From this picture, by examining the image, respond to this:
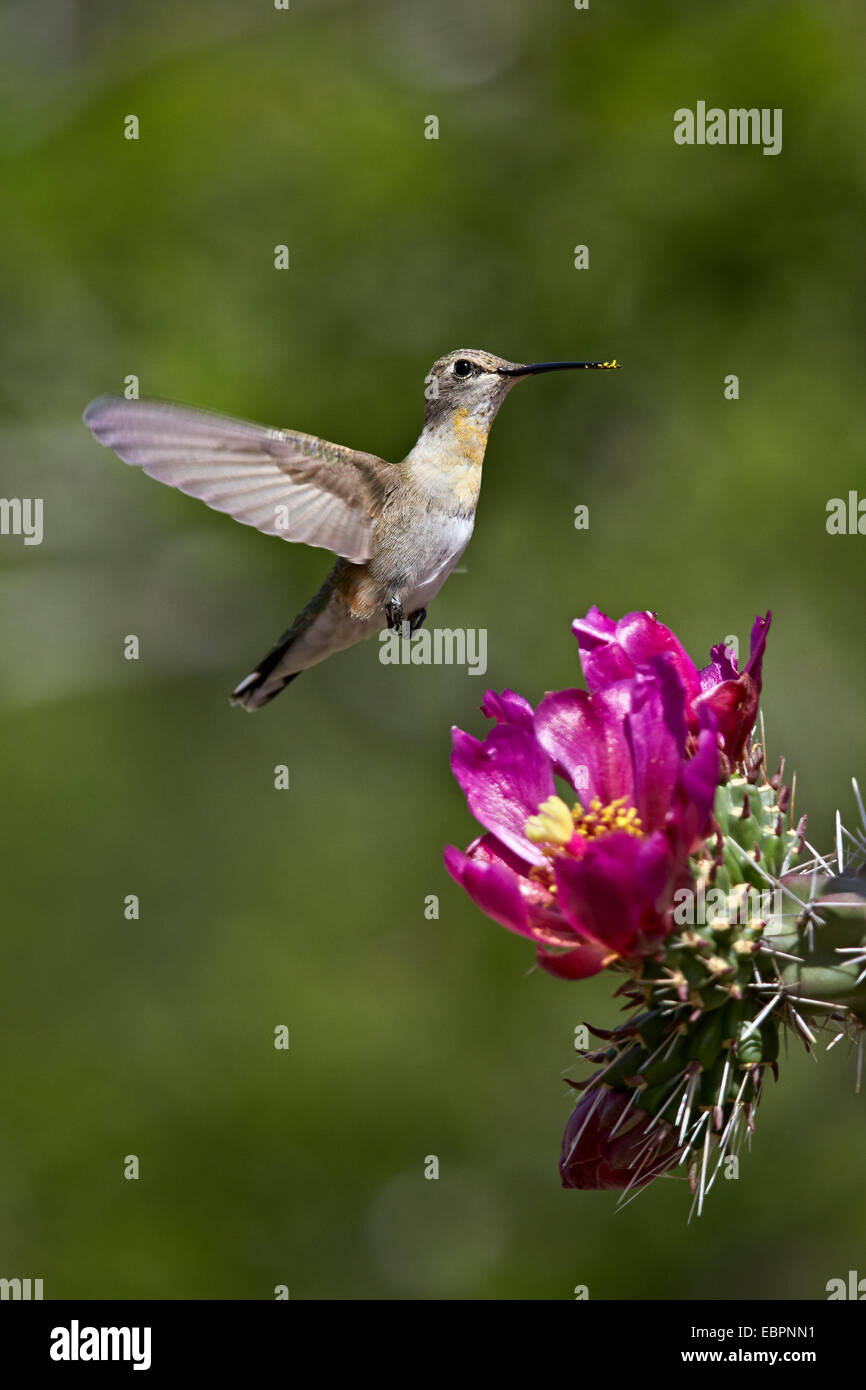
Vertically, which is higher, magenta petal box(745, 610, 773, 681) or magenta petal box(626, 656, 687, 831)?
magenta petal box(745, 610, 773, 681)

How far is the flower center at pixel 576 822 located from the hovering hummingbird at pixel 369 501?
1155mm

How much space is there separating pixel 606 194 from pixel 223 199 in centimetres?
219

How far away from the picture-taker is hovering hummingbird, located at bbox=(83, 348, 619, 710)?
3.27 metres

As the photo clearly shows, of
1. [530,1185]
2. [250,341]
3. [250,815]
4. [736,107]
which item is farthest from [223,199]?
[530,1185]

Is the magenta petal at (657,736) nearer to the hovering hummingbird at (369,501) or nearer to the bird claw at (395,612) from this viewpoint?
the hovering hummingbird at (369,501)

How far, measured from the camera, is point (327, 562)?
838 cm

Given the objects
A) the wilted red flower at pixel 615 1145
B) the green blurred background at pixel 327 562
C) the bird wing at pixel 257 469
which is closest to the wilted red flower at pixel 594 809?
the wilted red flower at pixel 615 1145

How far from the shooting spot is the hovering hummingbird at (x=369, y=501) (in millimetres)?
3270

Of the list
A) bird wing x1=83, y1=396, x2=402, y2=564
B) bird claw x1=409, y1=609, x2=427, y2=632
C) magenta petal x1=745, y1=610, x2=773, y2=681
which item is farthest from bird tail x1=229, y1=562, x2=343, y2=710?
magenta petal x1=745, y1=610, x2=773, y2=681

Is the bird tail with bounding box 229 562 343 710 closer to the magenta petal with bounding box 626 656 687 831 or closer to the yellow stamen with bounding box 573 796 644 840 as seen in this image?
the yellow stamen with bounding box 573 796 644 840

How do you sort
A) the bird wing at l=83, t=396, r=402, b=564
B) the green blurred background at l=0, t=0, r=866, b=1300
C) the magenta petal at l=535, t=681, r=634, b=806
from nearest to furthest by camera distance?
the magenta petal at l=535, t=681, r=634, b=806 < the bird wing at l=83, t=396, r=402, b=564 < the green blurred background at l=0, t=0, r=866, b=1300

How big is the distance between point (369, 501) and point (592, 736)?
138 cm

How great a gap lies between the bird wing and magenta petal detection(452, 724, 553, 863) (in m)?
0.91

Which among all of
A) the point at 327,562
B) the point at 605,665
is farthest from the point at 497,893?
the point at 327,562
